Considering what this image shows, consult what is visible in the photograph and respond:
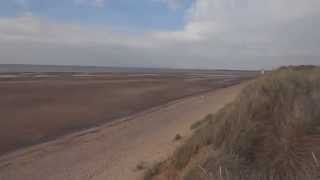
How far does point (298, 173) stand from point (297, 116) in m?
1.96

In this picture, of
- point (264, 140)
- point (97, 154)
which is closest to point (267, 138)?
point (264, 140)

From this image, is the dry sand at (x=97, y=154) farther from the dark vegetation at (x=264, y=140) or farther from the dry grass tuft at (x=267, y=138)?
the dry grass tuft at (x=267, y=138)

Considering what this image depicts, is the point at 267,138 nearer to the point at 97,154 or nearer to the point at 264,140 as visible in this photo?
the point at 264,140

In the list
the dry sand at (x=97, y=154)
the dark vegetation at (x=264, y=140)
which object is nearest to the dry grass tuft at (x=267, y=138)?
the dark vegetation at (x=264, y=140)

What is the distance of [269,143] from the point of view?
921 cm

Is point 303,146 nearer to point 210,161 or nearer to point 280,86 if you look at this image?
point 210,161

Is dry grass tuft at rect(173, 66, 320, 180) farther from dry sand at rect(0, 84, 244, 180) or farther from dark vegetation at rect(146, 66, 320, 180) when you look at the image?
dry sand at rect(0, 84, 244, 180)

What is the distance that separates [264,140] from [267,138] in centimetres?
6

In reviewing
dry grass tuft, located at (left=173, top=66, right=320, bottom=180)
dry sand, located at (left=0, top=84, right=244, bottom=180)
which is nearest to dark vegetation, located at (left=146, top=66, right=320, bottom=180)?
dry grass tuft, located at (left=173, top=66, right=320, bottom=180)

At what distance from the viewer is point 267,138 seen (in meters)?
9.36

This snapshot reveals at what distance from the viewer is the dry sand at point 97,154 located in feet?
43.1

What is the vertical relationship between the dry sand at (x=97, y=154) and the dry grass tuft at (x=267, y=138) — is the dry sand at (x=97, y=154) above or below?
below

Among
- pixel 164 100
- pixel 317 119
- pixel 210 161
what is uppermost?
pixel 317 119

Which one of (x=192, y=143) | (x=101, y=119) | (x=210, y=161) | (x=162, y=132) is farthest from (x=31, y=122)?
(x=210, y=161)
